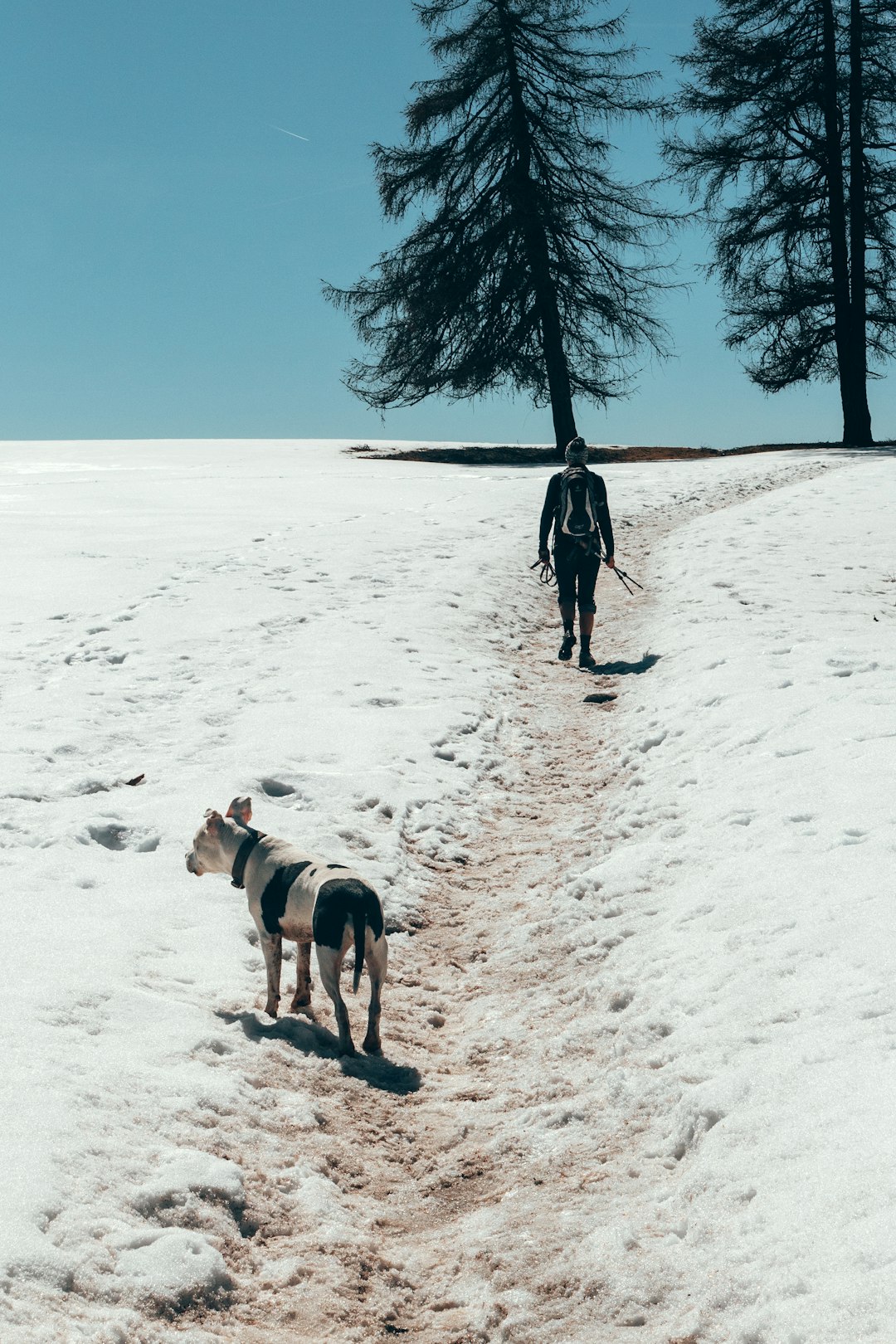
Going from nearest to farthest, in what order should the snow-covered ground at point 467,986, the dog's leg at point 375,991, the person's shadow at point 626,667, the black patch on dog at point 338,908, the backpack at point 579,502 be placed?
the snow-covered ground at point 467,986 → the black patch on dog at point 338,908 → the dog's leg at point 375,991 → the person's shadow at point 626,667 → the backpack at point 579,502

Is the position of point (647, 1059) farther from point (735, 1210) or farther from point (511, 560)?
point (511, 560)

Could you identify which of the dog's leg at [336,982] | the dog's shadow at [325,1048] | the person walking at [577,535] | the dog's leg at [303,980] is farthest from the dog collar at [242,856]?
the person walking at [577,535]

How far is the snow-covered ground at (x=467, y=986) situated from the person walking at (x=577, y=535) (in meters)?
0.57

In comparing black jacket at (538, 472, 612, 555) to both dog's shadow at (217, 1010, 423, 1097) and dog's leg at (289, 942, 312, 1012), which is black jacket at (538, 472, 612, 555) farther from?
dog's shadow at (217, 1010, 423, 1097)

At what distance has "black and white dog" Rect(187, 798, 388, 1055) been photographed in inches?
180

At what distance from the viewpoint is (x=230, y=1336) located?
10.00 ft

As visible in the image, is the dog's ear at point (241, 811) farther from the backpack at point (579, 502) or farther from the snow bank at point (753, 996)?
the backpack at point (579, 502)

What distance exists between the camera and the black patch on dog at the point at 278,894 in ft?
16.1

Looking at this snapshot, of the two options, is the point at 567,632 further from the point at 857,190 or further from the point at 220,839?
the point at 857,190

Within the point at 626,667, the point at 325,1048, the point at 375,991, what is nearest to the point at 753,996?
the point at 375,991

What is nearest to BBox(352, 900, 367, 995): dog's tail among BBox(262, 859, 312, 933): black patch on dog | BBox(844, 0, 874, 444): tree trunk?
BBox(262, 859, 312, 933): black patch on dog

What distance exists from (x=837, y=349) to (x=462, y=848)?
27119mm

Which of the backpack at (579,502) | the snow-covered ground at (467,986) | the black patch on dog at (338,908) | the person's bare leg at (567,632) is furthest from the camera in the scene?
the person's bare leg at (567,632)

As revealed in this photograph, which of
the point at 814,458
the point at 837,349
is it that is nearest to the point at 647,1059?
the point at 814,458
